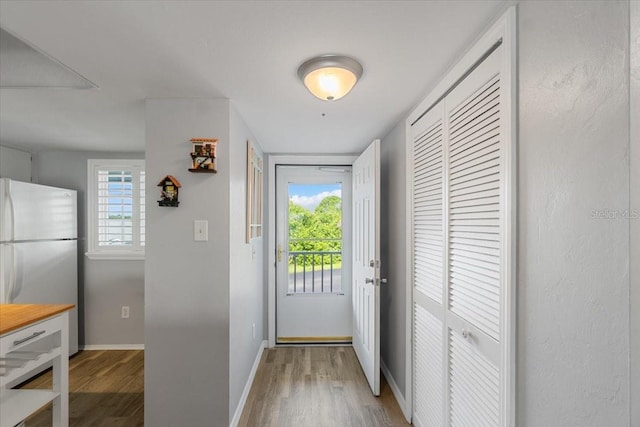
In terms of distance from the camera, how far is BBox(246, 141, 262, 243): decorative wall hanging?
2.62m

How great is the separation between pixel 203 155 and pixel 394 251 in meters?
1.69

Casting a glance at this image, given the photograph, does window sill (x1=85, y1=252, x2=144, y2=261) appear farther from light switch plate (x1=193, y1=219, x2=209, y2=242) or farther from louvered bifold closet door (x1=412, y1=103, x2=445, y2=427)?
louvered bifold closet door (x1=412, y1=103, x2=445, y2=427)

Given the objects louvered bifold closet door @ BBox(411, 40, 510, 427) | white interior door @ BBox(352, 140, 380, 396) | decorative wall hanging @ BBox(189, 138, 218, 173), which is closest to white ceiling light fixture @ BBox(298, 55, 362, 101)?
louvered bifold closet door @ BBox(411, 40, 510, 427)

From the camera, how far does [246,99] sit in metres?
2.07

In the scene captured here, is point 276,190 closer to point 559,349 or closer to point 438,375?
point 438,375

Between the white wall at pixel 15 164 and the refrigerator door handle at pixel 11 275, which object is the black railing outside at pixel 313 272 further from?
the white wall at pixel 15 164

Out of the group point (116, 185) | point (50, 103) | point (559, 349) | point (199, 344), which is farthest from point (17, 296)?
point (559, 349)

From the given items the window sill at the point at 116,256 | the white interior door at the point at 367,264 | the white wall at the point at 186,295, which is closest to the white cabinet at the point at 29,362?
the white wall at the point at 186,295

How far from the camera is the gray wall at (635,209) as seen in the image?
688 mm

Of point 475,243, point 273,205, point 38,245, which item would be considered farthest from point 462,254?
point 38,245

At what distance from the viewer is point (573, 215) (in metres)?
0.86

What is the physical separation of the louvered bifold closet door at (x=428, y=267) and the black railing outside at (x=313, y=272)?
1.68 metres

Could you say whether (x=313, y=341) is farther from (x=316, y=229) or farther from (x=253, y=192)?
(x=253, y=192)

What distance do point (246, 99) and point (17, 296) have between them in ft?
8.88
